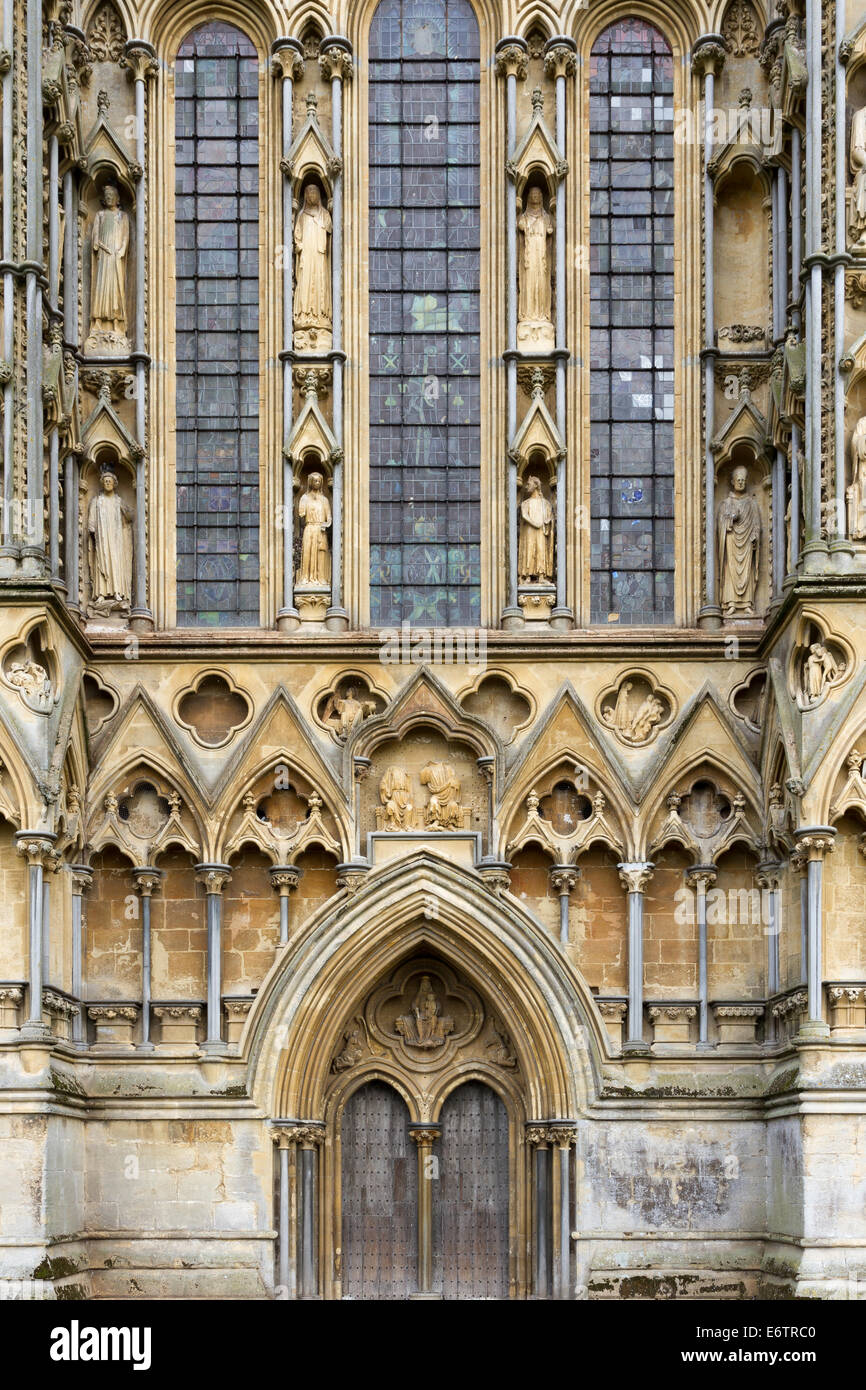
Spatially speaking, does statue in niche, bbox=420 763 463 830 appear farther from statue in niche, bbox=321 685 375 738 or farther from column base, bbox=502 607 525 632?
column base, bbox=502 607 525 632

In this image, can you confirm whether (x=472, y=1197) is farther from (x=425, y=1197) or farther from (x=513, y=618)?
(x=513, y=618)

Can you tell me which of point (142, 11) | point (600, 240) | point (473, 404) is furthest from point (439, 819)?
point (142, 11)

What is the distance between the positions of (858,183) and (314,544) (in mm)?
5527

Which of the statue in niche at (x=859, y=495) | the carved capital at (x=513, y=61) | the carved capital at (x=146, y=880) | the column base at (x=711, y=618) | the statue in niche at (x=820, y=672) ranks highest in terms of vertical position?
the carved capital at (x=513, y=61)

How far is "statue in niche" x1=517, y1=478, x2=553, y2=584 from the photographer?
1917cm

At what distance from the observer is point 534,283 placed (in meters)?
19.5

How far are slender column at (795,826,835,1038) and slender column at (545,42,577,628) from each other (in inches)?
125

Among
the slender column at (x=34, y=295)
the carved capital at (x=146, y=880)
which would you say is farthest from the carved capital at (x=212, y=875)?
the slender column at (x=34, y=295)

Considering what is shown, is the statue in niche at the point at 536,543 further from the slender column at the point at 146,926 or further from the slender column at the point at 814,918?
the slender column at the point at 146,926

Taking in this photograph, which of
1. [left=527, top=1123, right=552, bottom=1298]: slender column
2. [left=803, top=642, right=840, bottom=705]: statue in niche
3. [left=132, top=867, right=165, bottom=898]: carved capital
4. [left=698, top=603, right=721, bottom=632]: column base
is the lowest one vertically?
[left=527, top=1123, right=552, bottom=1298]: slender column

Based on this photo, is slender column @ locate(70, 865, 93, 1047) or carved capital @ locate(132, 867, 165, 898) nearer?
slender column @ locate(70, 865, 93, 1047)

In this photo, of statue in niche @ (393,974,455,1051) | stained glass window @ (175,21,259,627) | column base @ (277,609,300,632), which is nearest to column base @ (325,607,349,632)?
column base @ (277,609,300,632)

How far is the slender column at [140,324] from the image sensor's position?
19188 mm

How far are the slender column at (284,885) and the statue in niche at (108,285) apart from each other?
4850 mm
